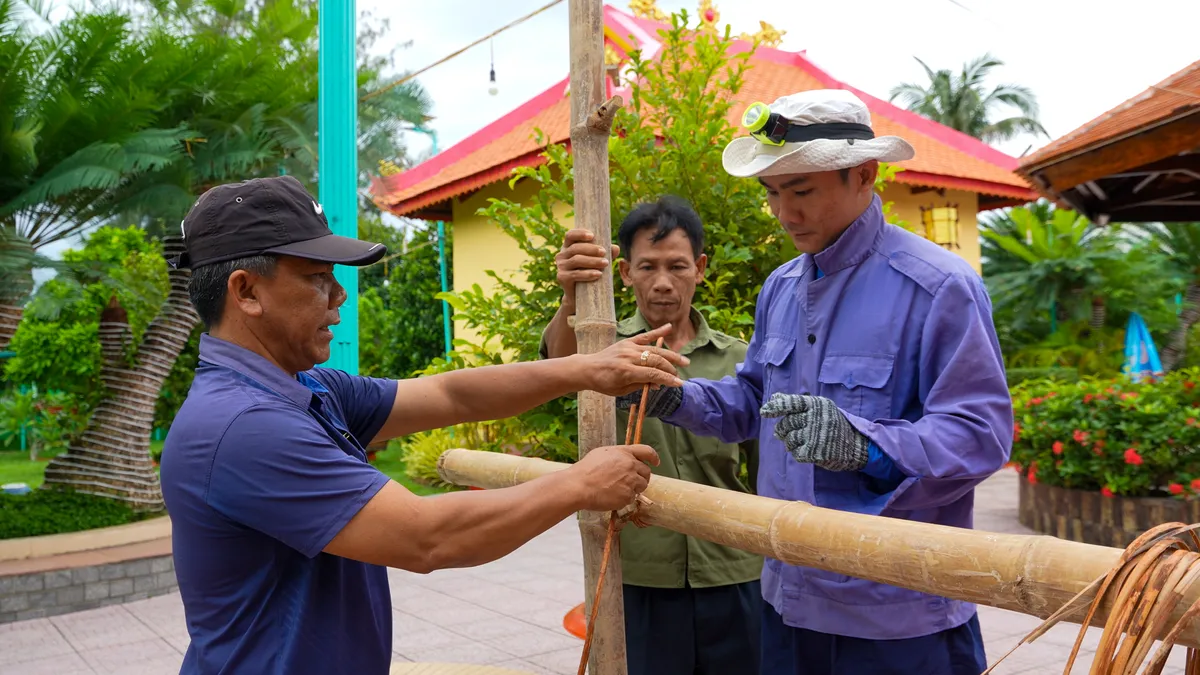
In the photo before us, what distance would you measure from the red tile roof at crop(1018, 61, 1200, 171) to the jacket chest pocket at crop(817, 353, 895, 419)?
149 inches

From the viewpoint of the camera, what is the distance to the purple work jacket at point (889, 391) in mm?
1883

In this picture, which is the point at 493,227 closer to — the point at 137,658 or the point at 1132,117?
the point at 137,658

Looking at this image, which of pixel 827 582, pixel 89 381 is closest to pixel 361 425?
pixel 827 582

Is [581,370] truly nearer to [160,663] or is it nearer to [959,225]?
[160,663]

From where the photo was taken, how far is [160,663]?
4.87 meters

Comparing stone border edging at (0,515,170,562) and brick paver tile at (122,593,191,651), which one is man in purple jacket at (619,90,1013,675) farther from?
stone border edging at (0,515,170,562)

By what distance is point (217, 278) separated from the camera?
1.78 metres

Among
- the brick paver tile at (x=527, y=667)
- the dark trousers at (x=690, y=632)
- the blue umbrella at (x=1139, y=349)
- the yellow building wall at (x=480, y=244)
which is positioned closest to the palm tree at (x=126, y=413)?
the brick paver tile at (x=527, y=667)

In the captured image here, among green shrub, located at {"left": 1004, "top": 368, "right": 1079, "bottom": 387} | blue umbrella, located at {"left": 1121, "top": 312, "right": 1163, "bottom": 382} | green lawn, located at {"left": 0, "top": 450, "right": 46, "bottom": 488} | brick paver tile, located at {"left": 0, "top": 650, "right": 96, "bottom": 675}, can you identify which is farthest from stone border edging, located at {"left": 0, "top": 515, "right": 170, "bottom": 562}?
blue umbrella, located at {"left": 1121, "top": 312, "right": 1163, "bottom": 382}

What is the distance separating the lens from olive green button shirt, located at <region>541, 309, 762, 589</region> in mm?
2809

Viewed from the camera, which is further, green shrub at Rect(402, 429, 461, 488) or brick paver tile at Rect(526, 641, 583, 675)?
green shrub at Rect(402, 429, 461, 488)

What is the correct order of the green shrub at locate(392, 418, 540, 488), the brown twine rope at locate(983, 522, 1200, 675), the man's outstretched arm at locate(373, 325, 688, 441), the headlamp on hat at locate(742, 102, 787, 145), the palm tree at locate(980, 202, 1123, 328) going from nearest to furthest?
the brown twine rope at locate(983, 522, 1200, 675)
the headlamp on hat at locate(742, 102, 787, 145)
the man's outstretched arm at locate(373, 325, 688, 441)
the green shrub at locate(392, 418, 540, 488)
the palm tree at locate(980, 202, 1123, 328)

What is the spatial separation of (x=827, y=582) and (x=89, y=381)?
7.16 m

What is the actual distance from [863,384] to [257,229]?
4.27 ft
